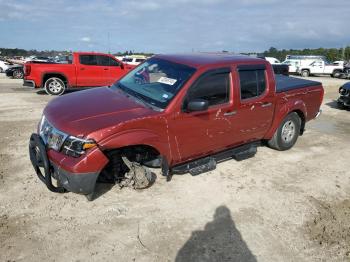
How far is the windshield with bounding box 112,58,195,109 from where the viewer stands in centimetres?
450

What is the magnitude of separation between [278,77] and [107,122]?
15.5 feet

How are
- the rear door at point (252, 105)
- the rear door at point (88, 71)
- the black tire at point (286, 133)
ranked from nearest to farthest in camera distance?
1. the rear door at point (252, 105)
2. the black tire at point (286, 133)
3. the rear door at point (88, 71)

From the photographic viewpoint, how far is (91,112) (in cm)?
414

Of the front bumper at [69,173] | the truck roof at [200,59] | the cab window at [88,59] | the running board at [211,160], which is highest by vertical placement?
the truck roof at [200,59]

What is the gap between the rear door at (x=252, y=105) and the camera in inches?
203

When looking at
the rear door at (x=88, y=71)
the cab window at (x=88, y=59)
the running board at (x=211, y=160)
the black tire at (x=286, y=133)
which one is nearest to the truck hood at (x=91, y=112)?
the running board at (x=211, y=160)

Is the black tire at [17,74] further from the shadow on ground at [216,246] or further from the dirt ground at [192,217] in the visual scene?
the shadow on ground at [216,246]

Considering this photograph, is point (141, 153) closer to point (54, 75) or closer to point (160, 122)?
point (160, 122)

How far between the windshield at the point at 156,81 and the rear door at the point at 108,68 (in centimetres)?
872

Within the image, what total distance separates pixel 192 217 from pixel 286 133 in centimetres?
328

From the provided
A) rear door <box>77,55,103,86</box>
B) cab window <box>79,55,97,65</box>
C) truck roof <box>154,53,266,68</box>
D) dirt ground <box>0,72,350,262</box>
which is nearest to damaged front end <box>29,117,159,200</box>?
dirt ground <box>0,72,350,262</box>

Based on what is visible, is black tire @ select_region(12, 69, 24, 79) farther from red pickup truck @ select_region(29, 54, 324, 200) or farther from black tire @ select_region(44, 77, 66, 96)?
red pickup truck @ select_region(29, 54, 324, 200)

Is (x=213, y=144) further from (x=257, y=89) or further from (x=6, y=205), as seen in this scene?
(x=6, y=205)

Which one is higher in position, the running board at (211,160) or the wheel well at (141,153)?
the wheel well at (141,153)
